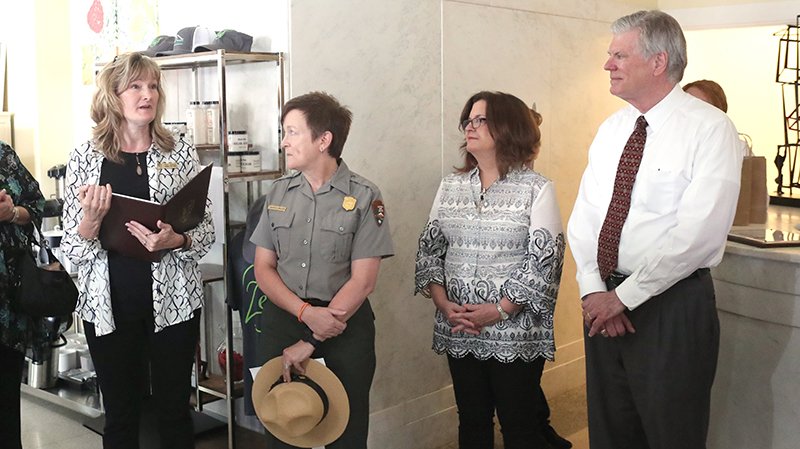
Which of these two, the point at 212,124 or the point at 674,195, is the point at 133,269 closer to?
the point at 212,124

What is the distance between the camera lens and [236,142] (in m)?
3.60

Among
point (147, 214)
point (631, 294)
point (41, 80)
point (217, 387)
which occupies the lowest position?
point (217, 387)

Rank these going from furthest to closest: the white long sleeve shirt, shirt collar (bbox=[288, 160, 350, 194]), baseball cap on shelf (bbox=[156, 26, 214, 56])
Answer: baseball cap on shelf (bbox=[156, 26, 214, 56]) < shirt collar (bbox=[288, 160, 350, 194]) < the white long sleeve shirt

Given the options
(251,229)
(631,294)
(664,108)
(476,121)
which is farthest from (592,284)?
(251,229)

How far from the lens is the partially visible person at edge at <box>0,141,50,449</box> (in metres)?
3.01

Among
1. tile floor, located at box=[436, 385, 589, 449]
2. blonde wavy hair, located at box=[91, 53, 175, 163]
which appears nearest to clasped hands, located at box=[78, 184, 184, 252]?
blonde wavy hair, located at box=[91, 53, 175, 163]

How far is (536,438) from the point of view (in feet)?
10.6

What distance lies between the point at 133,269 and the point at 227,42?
1025 millimetres

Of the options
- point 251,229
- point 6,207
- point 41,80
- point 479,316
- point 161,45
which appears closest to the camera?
point 6,207

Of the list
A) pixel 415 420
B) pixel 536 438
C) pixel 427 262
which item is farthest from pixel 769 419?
pixel 415 420

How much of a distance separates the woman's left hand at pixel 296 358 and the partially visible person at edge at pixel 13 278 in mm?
944

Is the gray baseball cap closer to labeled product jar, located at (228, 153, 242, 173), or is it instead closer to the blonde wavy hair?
labeled product jar, located at (228, 153, 242, 173)

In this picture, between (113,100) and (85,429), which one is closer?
(113,100)

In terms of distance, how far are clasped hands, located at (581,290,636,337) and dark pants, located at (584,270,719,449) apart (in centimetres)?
4
